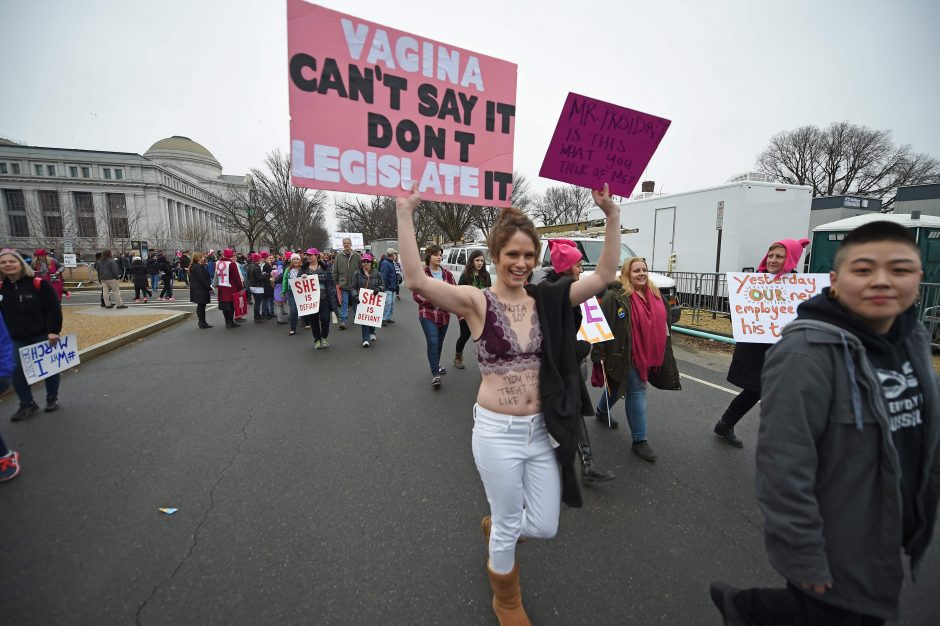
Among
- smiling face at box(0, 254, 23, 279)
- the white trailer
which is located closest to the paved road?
smiling face at box(0, 254, 23, 279)

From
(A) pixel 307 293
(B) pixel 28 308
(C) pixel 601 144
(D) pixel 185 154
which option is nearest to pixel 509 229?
(C) pixel 601 144

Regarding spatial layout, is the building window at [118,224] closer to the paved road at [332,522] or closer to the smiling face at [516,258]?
the paved road at [332,522]

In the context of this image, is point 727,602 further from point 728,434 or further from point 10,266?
point 10,266

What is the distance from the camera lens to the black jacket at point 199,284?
10.3 meters

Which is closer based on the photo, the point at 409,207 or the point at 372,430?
the point at 409,207

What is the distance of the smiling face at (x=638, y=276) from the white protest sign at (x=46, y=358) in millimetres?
6584

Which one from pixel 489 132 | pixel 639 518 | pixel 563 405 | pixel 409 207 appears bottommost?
pixel 639 518

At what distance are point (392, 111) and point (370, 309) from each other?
19.0 feet

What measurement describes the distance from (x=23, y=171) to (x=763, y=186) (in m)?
88.9

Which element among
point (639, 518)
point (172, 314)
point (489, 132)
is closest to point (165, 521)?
point (639, 518)

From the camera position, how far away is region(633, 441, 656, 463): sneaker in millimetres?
3641

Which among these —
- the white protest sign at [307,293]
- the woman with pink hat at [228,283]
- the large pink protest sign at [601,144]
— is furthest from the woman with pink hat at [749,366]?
the woman with pink hat at [228,283]

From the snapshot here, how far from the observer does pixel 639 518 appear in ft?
9.45

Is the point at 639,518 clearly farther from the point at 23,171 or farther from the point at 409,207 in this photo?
the point at 23,171
